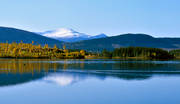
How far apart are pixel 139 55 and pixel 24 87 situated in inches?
6770

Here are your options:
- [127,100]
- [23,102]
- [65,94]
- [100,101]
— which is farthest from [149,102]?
[23,102]

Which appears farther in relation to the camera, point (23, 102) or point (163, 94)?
point (163, 94)

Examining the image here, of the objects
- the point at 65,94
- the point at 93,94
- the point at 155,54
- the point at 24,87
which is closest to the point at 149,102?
the point at 93,94

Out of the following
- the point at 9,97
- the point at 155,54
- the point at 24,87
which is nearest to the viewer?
the point at 9,97

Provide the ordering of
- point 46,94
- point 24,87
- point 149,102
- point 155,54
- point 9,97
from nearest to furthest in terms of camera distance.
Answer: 1. point 149,102
2. point 9,97
3. point 46,94
4. point 24,87
5. point 155,54

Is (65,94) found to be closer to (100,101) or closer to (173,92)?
(100,101)

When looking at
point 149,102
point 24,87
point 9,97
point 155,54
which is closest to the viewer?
point 149,102

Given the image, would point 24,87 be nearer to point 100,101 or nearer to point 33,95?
point 33,95

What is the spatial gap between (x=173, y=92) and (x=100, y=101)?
28.6 ft

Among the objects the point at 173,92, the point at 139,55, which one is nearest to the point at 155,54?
the point at 139,55

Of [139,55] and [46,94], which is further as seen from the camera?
[139,55]

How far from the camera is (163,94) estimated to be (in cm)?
2703

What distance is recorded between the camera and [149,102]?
2292cm

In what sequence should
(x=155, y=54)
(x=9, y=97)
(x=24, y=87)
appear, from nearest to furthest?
(x=9, y=97), (x=24, y=87), (x=155, y=54)
